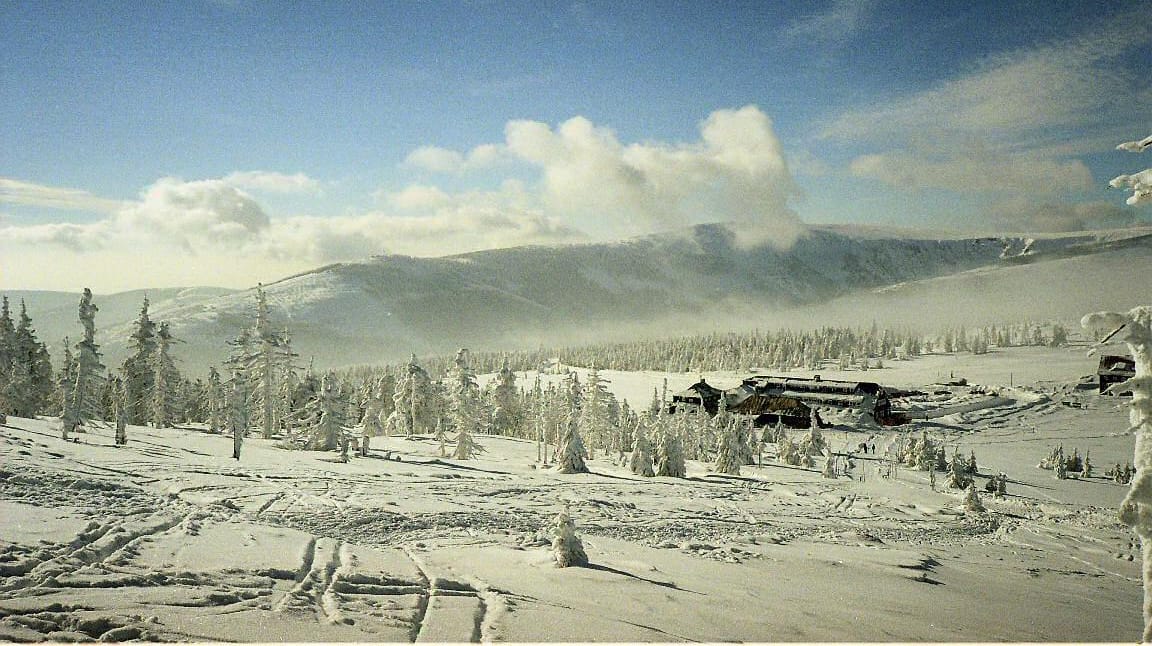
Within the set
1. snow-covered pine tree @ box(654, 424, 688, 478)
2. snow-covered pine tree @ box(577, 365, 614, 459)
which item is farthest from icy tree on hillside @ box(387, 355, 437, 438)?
snow-covered pine tree @ box(654, 424, 688, 478)

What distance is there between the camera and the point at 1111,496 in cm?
4422

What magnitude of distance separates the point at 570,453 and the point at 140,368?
4442 cm

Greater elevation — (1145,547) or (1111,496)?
(1145,547)

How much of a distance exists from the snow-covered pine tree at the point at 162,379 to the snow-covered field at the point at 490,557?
2281 centimetres

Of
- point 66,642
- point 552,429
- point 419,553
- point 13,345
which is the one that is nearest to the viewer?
point 66,642

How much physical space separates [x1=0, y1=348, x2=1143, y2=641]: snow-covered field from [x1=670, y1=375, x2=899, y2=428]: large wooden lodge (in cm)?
5883

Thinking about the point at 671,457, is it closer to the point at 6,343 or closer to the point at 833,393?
the point at 6,343

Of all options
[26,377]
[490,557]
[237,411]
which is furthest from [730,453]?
[26,377]

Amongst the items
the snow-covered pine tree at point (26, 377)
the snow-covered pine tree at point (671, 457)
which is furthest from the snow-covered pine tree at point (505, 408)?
the snow-covered pine tree at point (26, 377)

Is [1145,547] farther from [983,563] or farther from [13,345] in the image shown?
[13,345]

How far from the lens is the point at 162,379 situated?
5775 centimetres

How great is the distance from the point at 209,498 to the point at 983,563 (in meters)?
26.4

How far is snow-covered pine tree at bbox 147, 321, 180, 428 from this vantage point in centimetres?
5697

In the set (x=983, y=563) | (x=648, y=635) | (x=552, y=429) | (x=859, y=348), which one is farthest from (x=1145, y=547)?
(x=859, y=348)
